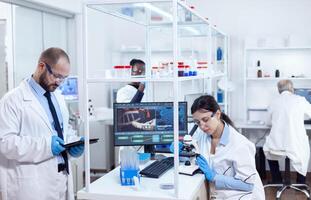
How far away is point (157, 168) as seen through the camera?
8.39 ft

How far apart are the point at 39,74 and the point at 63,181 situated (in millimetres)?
636

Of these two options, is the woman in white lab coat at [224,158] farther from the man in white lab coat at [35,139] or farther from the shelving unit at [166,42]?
the man in white lab coat at [35,139]

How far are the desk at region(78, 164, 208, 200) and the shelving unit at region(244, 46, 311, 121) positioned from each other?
10.6 feet

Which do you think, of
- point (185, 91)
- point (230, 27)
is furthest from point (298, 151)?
point (230, 27)

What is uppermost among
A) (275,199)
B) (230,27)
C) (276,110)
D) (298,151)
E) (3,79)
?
(230,27)

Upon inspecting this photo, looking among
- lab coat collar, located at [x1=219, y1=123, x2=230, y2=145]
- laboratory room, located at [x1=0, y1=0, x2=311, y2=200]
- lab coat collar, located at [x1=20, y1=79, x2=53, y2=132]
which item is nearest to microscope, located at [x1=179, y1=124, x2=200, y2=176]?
laboratory room, located at [x1=0, y1=0, x2=311, y2=200]

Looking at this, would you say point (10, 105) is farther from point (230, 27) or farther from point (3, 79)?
point (230, 27)

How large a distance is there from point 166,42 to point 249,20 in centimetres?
113

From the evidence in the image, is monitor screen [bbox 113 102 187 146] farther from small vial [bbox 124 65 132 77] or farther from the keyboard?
small vial [bbox 124 65 132 77]

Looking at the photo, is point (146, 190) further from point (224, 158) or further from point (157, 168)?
point (224, 158)

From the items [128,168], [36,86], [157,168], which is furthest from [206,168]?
A: [36,86]

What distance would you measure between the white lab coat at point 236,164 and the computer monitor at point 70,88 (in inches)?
97.0

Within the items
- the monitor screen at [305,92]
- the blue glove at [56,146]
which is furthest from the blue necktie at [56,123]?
the monitor screen at [305,92]

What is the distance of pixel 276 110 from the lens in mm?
4465
